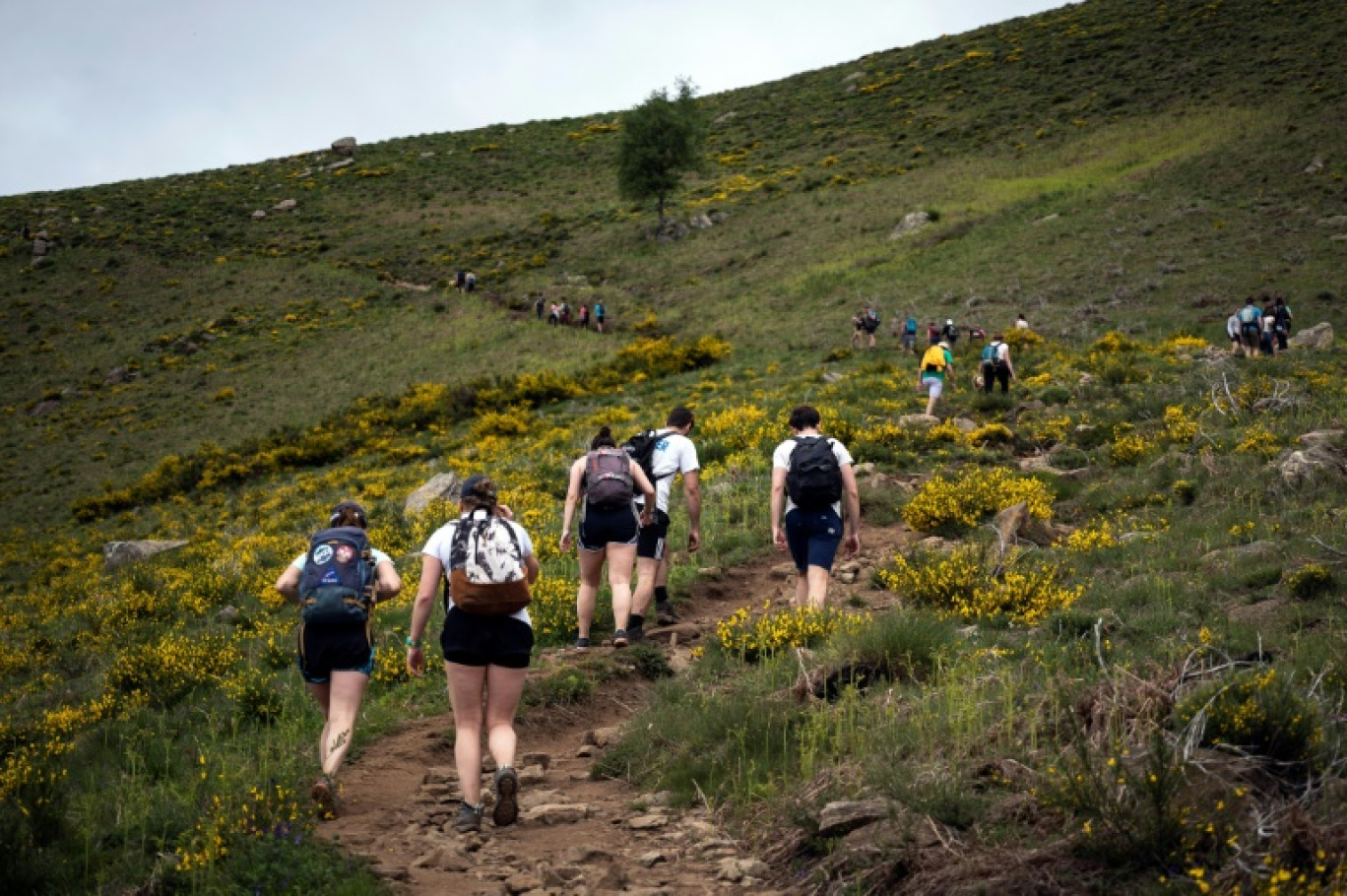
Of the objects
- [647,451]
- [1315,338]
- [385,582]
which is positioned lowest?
[385,582]

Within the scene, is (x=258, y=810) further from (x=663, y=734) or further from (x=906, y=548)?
(x=906, y=548)

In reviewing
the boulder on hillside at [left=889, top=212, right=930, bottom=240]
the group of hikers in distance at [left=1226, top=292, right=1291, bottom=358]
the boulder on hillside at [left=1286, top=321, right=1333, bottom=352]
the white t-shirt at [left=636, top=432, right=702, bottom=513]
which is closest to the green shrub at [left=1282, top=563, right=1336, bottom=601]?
the white t-shirt at [left=636, top=432, right=702, bottom=513]

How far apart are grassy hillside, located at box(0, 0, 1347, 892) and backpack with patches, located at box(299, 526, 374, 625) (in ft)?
2.94

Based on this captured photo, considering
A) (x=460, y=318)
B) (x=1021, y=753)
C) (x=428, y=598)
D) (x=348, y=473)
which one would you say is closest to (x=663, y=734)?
(x=428, y=598)

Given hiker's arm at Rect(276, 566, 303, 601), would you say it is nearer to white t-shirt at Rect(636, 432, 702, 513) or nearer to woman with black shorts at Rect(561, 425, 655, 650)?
woman with black shorts at Rect(561, 425, 655, 650)

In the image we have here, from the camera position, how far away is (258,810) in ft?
15.8

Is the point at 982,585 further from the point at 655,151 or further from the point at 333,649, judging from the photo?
the point at 655,151

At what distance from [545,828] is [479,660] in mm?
968

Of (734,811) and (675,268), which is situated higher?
(675,268)

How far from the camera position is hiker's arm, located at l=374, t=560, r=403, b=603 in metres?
5.93

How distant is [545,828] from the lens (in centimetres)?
530

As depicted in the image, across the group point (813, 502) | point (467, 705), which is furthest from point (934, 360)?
point (467, 705)

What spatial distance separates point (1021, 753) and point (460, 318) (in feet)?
137

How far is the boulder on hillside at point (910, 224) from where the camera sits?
42.7m
